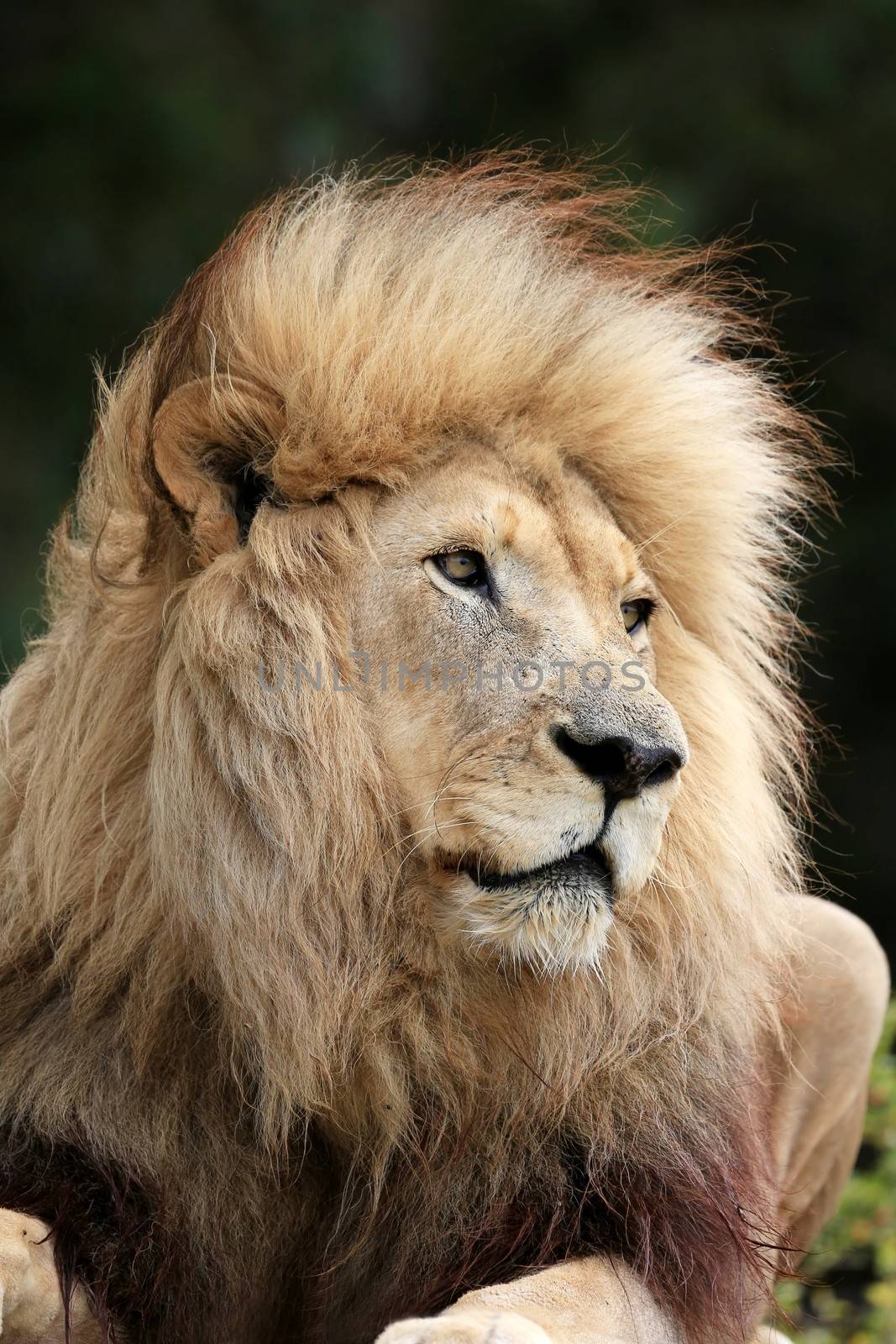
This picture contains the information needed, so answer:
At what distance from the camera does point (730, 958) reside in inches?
Answer: 81.6

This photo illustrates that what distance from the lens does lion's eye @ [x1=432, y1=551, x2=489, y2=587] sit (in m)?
1.94

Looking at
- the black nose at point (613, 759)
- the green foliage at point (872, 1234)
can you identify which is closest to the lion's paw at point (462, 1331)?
the black nose at point (613, 759)

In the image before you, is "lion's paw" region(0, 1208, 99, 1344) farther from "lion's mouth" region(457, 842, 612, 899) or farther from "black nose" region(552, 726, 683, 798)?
"black nose" region(552, 726, 683, 798)

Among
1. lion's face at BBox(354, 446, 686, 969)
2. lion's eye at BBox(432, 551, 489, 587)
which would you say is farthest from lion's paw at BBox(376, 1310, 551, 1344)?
lion's eye at BBox(432, 551, 489, 587)

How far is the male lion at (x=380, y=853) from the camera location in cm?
186

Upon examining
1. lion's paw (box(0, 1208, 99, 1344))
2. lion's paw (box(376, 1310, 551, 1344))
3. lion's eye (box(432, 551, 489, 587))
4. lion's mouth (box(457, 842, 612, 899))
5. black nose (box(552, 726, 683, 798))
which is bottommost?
lion's paw (box(0, 1208, 99, 1344))

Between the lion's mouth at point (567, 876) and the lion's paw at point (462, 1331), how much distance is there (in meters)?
0.41

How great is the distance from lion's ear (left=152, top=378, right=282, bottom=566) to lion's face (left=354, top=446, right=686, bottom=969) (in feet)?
0.53

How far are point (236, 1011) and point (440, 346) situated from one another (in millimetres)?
768

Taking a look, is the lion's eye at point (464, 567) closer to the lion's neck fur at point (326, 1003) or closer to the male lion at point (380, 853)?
the male lion at point (380, 853)

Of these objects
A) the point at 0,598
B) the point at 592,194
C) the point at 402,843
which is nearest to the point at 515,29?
the point at 0,598

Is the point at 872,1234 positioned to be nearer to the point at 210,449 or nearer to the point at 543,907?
the point at 543,907

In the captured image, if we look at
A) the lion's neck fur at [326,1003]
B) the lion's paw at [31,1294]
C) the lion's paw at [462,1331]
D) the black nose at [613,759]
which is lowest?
Answer: the lion's paw at [31,1294]

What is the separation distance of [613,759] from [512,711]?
0.12 meters
